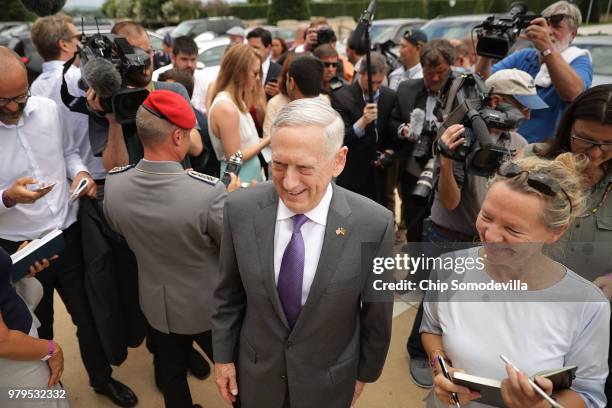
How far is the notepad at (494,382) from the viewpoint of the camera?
1.30 meters

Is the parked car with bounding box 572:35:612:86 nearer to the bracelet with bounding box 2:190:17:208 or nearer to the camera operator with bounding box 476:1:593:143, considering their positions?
the camera operator with bounding box 476:1:593:143

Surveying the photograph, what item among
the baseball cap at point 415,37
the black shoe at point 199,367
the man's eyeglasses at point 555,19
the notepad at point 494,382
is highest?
the man's eyeglasses at point 555,19

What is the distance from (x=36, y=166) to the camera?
94.2 inches

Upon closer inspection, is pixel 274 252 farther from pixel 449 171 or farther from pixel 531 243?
pixel 449 171

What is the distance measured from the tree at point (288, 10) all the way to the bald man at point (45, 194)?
25586mm

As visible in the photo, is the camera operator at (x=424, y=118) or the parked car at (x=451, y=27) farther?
the parked car at (x=451, y=27)

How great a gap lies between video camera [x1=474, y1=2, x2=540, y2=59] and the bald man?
9.55 ft

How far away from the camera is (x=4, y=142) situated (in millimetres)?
2281

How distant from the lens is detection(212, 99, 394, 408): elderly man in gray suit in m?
1.56

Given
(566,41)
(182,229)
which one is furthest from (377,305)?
(566,41)

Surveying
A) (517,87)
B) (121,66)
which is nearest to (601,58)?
(517,87)

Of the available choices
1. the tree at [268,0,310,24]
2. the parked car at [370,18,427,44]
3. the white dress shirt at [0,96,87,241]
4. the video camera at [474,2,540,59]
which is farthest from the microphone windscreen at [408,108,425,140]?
the tree at [268,0,310,24]

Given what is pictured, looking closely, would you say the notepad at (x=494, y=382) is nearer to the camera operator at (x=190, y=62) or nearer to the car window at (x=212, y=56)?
the camera operator at (x=190, y=62)

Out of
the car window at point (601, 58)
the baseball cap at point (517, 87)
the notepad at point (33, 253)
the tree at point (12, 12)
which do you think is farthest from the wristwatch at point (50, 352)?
the tree at point (12, 12)
